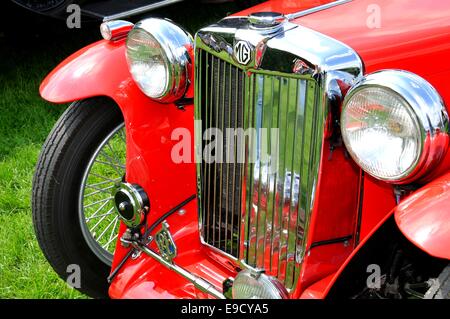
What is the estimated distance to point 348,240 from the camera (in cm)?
183

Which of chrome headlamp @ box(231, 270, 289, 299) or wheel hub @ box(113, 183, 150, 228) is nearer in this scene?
chrome headlamp @ box(231, 270, 289, 299)

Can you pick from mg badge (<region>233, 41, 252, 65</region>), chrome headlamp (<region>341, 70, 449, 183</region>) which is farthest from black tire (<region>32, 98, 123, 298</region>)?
chrome headlamp (<region>341, 70, 449, 183</region>)

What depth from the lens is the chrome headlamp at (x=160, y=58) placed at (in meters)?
2.01

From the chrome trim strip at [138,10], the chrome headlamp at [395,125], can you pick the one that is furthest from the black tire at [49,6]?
the chrome headlamp at [395,125]

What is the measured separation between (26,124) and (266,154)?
8.39 feet

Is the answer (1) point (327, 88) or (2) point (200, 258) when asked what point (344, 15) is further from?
(2) point (200, 258)

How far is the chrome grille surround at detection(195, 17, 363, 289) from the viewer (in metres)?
1.65

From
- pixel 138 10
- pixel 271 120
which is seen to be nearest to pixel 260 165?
pixel 271 120

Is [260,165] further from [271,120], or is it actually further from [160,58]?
[160,58]

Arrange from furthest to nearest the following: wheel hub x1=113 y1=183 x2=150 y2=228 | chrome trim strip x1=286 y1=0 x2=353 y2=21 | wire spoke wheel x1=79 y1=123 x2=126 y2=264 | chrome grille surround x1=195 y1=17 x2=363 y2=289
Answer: wire spoke wheel x1=79 y1=123 x2=126 y2=264 → wheel hub x1=113 y1=183 x2=150 y2=228 → chrome trim strip x1=286 y1=0 x2=353 y2=21 → chrome grille surround x1=195 y1=17 x2=363 y2=289

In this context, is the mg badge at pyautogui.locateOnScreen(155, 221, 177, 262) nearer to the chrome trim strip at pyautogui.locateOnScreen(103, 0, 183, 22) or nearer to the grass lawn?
the grass lawn

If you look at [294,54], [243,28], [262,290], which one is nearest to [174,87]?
[243,28]

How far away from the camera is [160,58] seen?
80.2 inches

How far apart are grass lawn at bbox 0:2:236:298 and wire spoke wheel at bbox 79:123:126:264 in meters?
0.26
